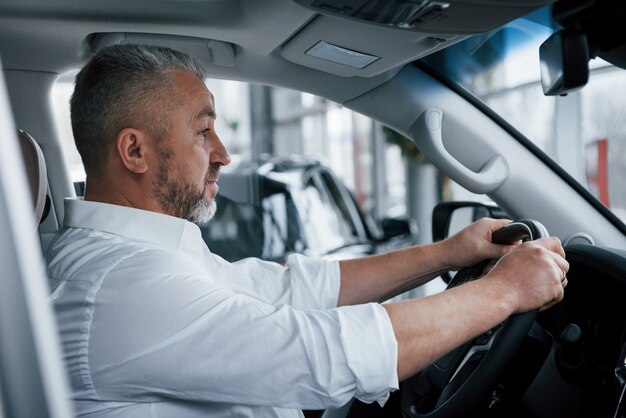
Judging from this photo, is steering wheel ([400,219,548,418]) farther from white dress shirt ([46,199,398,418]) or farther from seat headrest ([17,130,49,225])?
seat headrest ([17,130,49,225])

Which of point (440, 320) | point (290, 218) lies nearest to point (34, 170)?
point (440, 320)

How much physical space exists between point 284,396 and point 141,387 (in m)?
0.23

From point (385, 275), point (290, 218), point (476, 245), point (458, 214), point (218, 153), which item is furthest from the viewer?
point (290, 218)

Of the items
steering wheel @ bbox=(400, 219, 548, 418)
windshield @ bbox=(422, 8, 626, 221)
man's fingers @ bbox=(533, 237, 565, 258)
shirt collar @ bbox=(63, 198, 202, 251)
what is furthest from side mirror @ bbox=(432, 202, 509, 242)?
shirt collar @ bbox=(63, 198, 202, 251)

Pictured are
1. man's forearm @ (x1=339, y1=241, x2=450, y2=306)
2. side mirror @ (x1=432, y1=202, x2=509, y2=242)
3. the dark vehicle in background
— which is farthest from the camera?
the dark vehicle in background

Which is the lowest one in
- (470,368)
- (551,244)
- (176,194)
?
(470,368)

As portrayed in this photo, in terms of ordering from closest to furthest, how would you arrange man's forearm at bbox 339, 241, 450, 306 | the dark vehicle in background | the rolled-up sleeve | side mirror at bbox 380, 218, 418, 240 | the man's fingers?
the rolled-up sleeve
the man's fingers
man's forearm at bbox 339, 241, 450, 306
the dark vehicle in background
side mirror at bbox 380, 218, 418, 240

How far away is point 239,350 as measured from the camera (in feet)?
3.50

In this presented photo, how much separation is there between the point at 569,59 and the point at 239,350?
Result: 2.68 ft

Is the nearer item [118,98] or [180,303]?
[180,303]

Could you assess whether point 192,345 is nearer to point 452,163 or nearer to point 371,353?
point 371,353

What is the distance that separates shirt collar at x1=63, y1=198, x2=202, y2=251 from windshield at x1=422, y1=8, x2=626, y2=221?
78 centimetres

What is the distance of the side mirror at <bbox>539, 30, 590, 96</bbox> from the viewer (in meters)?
1.32

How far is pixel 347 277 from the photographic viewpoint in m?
1.76
